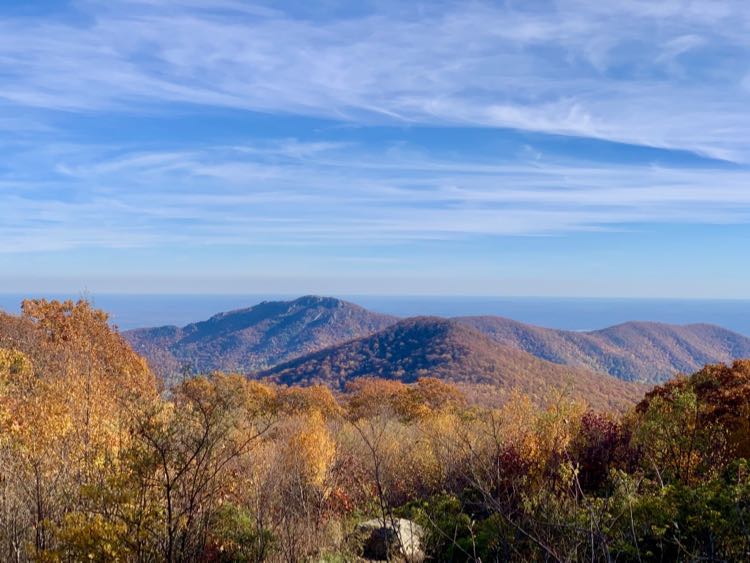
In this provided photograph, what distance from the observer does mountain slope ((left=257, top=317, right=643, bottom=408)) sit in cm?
9538

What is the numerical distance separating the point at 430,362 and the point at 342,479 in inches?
3849

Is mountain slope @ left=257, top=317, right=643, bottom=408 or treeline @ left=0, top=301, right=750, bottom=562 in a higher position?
treeline @ left=0, top=301, right=750, bottom=562

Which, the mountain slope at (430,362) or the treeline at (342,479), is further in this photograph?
the mountain slope at (430,362)

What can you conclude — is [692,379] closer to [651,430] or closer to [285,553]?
[651,430]

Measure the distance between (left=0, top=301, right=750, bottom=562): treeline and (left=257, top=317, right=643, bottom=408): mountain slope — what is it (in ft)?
226

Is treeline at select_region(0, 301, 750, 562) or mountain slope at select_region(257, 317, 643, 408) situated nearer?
treeline at select_region(0, 301, 750, 562)

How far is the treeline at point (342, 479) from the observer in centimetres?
729

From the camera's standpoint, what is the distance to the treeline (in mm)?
7285

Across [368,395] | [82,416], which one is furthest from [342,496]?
[368,395]

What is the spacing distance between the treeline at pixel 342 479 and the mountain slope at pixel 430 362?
2708 inches

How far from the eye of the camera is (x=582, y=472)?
14070mm

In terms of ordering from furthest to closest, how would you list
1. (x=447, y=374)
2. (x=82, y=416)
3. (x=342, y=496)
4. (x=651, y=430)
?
(x=447, y=374)
(x=342, y=496)
(x=651, y=430)
(x=82, y=416)

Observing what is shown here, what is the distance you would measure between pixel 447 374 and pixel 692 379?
288 feet

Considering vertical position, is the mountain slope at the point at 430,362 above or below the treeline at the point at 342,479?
below
